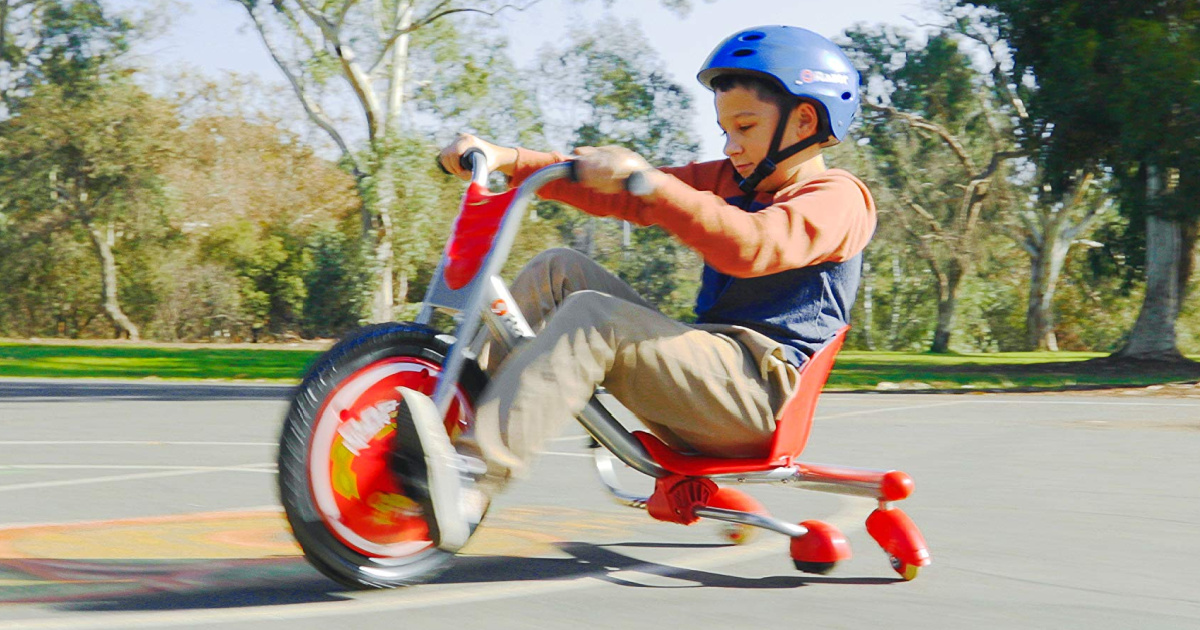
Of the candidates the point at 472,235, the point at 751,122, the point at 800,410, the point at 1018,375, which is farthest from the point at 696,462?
the point at 1018,375

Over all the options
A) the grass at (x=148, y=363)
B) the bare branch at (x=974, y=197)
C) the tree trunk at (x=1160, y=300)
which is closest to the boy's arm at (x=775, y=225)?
the grass at (x=148, y=363)

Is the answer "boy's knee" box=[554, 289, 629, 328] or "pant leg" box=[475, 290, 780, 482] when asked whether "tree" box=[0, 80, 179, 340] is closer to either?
"pant leg" box=[475, 290, 780, 482]

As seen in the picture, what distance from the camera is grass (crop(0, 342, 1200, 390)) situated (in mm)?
18359

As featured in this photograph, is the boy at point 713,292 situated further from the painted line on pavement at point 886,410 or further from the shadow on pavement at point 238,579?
the painted line on pavement at point 886,410

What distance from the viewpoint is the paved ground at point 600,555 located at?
3.28m

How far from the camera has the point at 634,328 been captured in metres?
3.48

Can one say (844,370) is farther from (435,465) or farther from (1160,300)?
(435,465)

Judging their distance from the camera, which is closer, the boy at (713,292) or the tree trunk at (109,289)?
the boy at (713,292)

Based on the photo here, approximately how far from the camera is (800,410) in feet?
12.4

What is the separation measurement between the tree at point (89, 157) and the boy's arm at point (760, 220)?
34.5 m

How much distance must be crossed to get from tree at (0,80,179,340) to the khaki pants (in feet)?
113

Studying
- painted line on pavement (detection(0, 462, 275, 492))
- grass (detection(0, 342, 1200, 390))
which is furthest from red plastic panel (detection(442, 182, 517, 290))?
grass (detection(0, 342, 1200, 390))

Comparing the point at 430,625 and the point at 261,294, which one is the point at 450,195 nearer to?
the point at 261,294

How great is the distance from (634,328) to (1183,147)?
1602cm
